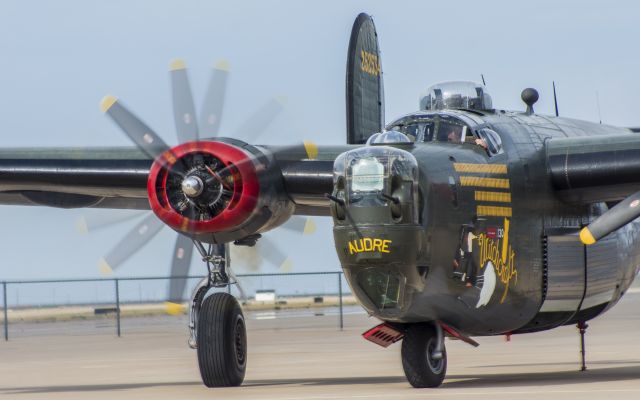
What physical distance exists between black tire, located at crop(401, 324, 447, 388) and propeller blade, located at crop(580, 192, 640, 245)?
8.58ft

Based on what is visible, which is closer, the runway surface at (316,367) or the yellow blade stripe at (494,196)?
the runway surface at (316,367)

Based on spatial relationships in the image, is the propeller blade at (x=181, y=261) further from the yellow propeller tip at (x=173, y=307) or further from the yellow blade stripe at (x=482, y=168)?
the yellow blade stripe at (x=482, y=168)

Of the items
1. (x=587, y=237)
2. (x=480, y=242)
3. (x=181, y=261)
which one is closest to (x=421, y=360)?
(x=480, y=242)

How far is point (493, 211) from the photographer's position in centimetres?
1745

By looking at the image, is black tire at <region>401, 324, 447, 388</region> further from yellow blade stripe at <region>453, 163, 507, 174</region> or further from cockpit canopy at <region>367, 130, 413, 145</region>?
cockpit canopy at <region>367, 130, 413, 145</region>

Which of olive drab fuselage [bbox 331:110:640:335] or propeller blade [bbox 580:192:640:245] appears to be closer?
olive drab fuselage [bbox 331:110:640:335]

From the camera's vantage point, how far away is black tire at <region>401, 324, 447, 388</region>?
54.6 feet

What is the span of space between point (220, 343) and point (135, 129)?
345cm

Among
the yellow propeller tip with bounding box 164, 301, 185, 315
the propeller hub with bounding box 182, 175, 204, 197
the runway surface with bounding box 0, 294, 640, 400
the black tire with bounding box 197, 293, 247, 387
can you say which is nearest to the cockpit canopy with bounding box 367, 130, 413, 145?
the propeller hub with bounding box 182, 175, 204, 197

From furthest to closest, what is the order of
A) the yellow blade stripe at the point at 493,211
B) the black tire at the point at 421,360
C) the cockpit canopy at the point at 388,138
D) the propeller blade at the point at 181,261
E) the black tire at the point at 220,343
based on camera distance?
1. the propeller blade at the point at 181,261
2. the black tire at the point at 220,343
3. the yellow blade stripe at the point at 493,211
4. the black tire at the point at 421,360
5. the cockpit canopy at the point at 388,138

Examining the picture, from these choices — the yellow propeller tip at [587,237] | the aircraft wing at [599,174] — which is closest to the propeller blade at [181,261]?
the aircraft wing at [599,174]

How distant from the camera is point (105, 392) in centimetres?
1811

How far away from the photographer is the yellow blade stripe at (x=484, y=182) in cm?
1697

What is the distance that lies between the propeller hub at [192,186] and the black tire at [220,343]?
197 centimetres
